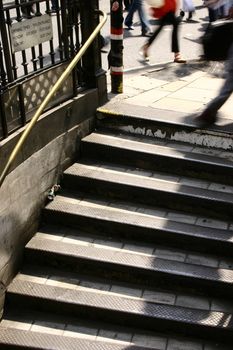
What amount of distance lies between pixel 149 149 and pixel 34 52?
1.90 meters

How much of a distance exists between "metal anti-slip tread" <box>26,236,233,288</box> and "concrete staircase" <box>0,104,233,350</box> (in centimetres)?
1

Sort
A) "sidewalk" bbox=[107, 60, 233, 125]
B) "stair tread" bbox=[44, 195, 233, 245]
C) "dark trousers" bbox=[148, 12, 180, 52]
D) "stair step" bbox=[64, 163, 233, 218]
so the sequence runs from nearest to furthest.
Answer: "stair tread" bbox=[44, 195, 233, 245] < "stair step" bbox=[64, 163, 233, 218] < "sidewalk" bbox=[107, 60, 233, 125] < "dark trousers" bbox=[148, 12, 180, 52]

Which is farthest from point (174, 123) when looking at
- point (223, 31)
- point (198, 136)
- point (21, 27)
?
point (21, 27)

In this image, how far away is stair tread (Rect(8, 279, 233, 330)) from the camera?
16.2 ft

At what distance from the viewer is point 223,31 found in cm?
527

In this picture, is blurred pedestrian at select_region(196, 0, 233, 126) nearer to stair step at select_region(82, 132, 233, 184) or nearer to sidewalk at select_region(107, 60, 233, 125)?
stair step at select_region(82, 132, 233, 184)

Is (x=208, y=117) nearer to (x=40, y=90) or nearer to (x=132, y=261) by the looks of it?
(x=132, y=261)

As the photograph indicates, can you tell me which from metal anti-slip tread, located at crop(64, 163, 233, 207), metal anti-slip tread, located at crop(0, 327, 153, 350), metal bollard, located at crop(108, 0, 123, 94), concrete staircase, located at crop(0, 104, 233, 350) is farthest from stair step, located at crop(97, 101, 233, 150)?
metal anti-slip tread, located at crop(0, 327, 153, 350)

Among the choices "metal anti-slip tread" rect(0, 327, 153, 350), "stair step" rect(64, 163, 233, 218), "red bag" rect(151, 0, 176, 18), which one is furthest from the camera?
"red bag" rect(151, 0, 176, 18)

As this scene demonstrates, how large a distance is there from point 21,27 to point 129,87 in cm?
268

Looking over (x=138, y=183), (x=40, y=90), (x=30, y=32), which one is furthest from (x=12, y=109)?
(x=138, y=183)

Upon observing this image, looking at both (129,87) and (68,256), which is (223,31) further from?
(68,256)

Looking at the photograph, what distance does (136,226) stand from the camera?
5.66 meters

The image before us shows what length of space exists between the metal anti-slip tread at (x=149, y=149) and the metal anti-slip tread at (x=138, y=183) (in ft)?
1.07
